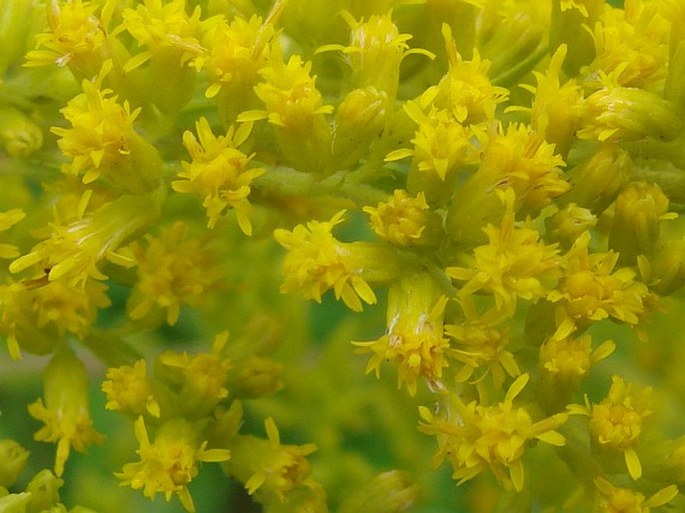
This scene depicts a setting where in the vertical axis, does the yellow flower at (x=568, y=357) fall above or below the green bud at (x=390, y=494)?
above

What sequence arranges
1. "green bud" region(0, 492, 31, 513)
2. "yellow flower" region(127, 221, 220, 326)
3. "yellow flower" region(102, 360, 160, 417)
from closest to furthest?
"green bud" region(0, 492, 31, 513), "yellow flower" region(102, 360, 160, 417), "yellow flower" region(127, 221, 220, 326)

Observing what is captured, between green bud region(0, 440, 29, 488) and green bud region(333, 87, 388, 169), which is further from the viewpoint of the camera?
green bud region(0, 440, 29, 488)

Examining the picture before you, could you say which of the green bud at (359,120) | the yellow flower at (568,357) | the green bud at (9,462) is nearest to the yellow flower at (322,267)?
the green bud at (359,120)

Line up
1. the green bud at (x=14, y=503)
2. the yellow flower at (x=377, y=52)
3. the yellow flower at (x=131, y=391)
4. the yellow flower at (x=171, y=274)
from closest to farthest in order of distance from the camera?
the green bud at (x=14, y=503) < the yellow flower at (x=377, y=52) < the yellow flower at (x=131, y=391) < the yellow flower at (x=171, y=274)

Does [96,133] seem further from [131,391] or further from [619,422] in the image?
[619,422]

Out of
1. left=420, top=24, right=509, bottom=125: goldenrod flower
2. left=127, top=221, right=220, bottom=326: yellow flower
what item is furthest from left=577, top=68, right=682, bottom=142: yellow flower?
left=127, top=221, right=220, bottom=326: yellow flower

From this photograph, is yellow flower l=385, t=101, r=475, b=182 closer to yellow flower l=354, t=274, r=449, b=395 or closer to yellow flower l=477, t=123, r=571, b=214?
yellow flower l=477, t=123, r=571, b=214

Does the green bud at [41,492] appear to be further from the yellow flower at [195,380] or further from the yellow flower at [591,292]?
the yellow flower at [591,292]
